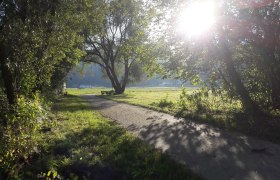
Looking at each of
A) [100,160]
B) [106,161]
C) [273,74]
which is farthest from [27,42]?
[273,74]

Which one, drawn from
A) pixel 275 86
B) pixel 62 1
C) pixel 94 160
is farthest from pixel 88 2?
pixel 94 160

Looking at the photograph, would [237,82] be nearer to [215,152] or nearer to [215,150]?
[215,150]

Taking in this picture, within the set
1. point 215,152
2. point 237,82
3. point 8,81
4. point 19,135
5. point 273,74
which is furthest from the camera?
point 237,82

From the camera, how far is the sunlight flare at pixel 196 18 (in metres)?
13.5

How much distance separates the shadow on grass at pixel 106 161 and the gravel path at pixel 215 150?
0.59m

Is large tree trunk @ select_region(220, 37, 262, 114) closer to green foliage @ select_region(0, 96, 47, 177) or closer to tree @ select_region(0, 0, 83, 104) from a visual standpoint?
tree @ select_region(0, 0, 83, 104)

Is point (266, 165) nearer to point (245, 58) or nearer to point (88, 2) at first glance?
point (245, 58)

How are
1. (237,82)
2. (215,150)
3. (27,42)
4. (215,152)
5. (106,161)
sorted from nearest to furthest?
(106,161) → (215,152) → (215,150) → (27,42) → (237,82)

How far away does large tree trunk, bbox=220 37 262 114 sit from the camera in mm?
13320

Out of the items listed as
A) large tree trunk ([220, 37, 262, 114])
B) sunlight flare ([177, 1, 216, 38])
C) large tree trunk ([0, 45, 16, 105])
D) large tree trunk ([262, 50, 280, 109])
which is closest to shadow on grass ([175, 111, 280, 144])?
large tree trunk ([220, 37, 262, 114])

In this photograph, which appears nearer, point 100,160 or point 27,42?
point 100,160

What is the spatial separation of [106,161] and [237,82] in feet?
26.8

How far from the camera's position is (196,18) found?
1443 centimetres

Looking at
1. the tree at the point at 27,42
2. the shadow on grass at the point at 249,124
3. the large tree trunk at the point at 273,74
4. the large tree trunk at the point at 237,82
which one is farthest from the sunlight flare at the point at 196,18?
the tree at the point at 27,42
